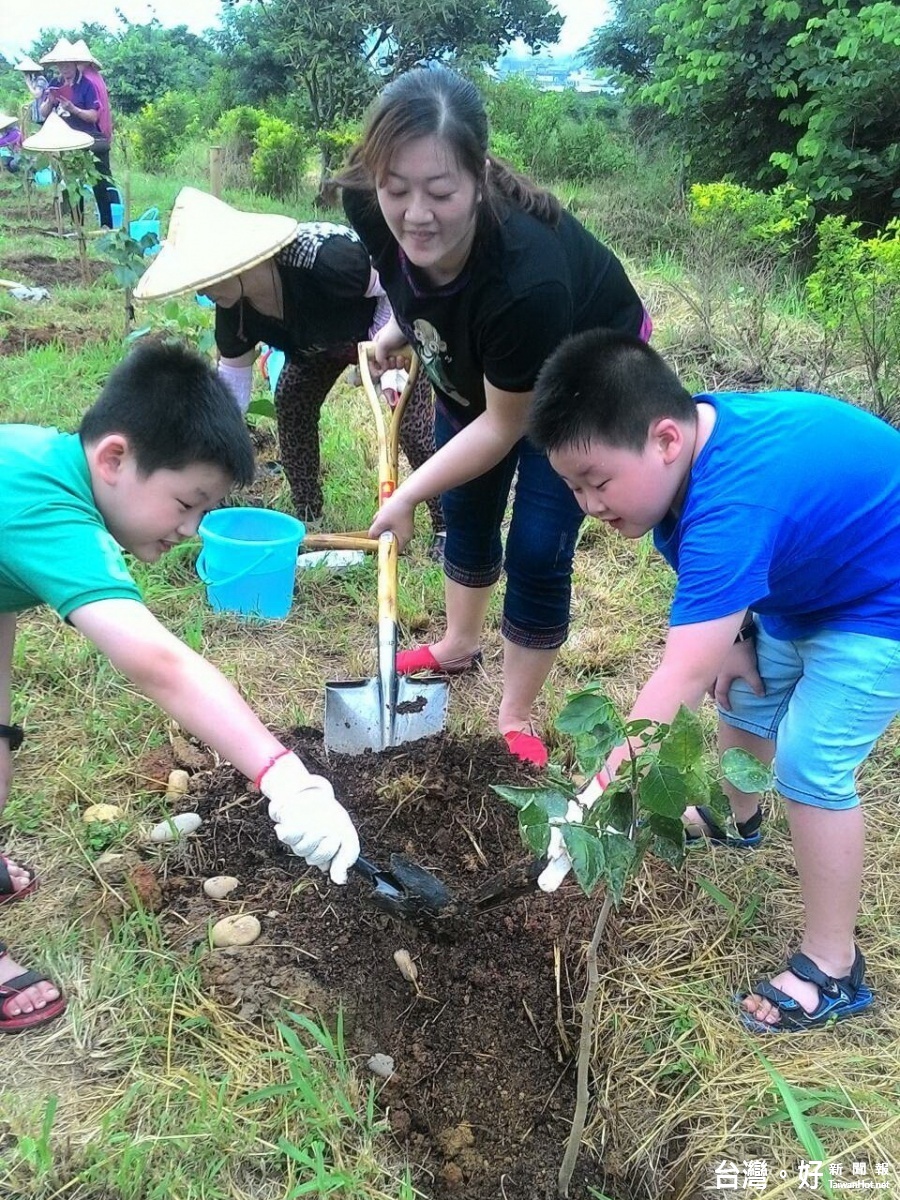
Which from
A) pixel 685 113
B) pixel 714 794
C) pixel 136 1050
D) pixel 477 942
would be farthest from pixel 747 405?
pixel 685 113

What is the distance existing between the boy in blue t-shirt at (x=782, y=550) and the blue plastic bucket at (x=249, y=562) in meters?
1.52

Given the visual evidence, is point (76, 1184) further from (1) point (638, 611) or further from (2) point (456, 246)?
(1) point (638, 611)

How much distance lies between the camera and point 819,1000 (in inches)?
69.4

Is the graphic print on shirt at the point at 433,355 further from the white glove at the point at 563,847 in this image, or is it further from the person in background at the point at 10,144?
the person in background at the point at 10,144

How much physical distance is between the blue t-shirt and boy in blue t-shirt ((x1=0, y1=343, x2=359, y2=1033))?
2.23 ft

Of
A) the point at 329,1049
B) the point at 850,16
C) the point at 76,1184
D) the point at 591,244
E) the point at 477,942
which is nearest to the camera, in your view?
the point at 76,1184

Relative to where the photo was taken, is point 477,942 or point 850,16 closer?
point 477,942

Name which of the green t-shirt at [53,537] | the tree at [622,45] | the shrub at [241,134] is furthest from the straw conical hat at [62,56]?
the tree at [622,45]

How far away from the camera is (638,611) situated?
3.19 m

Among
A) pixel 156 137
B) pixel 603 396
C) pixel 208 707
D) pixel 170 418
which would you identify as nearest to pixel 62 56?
pixel 156 137

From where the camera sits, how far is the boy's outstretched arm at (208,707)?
133 cm

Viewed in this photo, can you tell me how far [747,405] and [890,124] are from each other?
7.12 meters

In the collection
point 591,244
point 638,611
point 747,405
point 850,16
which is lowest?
point 638,611

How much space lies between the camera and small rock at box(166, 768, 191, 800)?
2.21 meters
